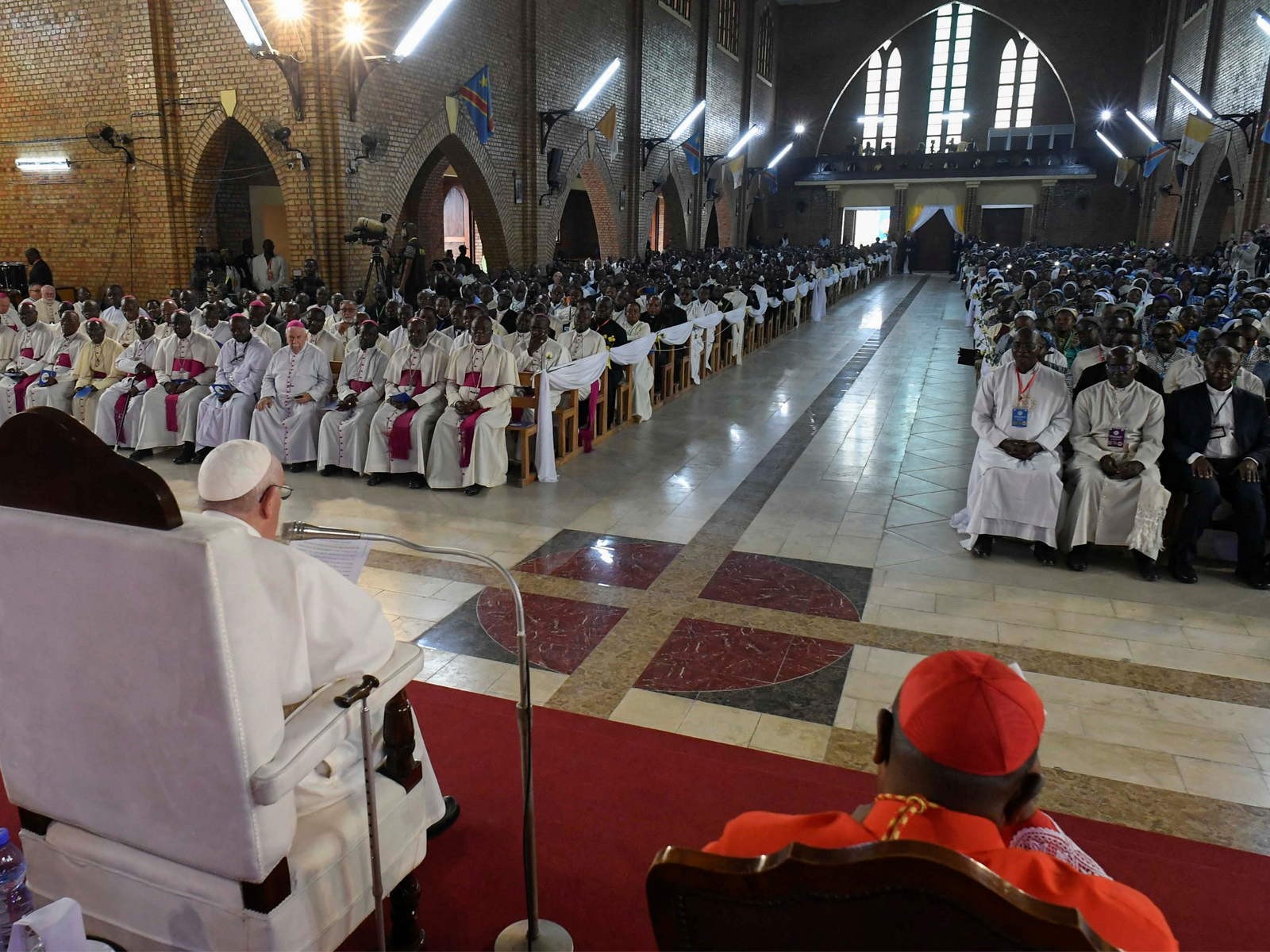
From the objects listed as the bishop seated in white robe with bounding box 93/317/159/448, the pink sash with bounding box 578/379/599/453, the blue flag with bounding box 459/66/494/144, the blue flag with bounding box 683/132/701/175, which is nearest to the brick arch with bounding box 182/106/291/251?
the blue flag with bounding box 459/66/494/144

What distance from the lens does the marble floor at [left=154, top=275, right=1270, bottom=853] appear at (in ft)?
11.8

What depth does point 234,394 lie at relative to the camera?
7.93 m

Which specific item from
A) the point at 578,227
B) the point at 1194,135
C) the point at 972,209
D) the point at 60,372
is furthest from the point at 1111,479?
the point at 972,209

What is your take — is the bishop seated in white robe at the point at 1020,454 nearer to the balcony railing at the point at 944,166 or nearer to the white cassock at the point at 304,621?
the white cassock at the point at 304,621

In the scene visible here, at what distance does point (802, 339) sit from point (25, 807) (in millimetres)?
15227

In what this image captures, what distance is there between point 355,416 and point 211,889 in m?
5.76

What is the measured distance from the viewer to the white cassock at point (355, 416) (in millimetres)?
7398

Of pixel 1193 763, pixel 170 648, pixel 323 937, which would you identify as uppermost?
pixel 170 648

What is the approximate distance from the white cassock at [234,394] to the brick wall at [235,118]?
14.8 ft

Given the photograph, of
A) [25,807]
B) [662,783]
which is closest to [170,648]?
[25,807]

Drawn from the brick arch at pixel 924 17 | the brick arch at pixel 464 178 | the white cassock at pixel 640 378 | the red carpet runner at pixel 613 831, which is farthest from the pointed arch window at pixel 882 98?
the red carpet runner at pixel 613 831

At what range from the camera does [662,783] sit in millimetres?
3225

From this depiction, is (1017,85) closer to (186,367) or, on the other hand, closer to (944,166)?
(944,166)

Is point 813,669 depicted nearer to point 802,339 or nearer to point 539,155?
point 802,339
